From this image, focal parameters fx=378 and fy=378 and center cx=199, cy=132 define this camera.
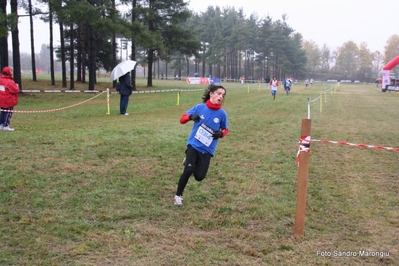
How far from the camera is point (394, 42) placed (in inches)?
3659

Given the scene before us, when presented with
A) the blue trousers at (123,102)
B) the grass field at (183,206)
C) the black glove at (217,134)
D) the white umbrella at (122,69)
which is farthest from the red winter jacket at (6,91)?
the black glove at (217,134)

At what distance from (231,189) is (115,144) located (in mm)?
3985

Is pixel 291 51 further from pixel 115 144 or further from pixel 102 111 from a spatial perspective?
pixel 115 144

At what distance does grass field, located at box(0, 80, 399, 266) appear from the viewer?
4.03 metres

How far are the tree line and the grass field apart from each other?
12.6m

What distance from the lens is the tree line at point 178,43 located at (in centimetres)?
2351

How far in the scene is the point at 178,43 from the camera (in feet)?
121

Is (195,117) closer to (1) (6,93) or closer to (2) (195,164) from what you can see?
(2) (195,164)

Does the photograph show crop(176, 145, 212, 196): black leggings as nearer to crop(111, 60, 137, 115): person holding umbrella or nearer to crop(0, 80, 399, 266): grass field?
crop(0, 80, 399, 266): grass field

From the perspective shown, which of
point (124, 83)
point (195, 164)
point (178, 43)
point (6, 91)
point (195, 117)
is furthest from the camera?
point (178, 43)

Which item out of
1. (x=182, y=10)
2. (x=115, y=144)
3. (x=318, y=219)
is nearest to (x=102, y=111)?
(x=115, y=144)

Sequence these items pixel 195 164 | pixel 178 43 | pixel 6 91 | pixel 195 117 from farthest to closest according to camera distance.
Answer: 1. pixel 178 43
2. pixel 6 91
3. pixel 195 164
4. pixel 195 117

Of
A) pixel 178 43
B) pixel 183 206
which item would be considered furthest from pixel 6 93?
pixel 178 43

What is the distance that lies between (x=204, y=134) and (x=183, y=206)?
3.59 feet
